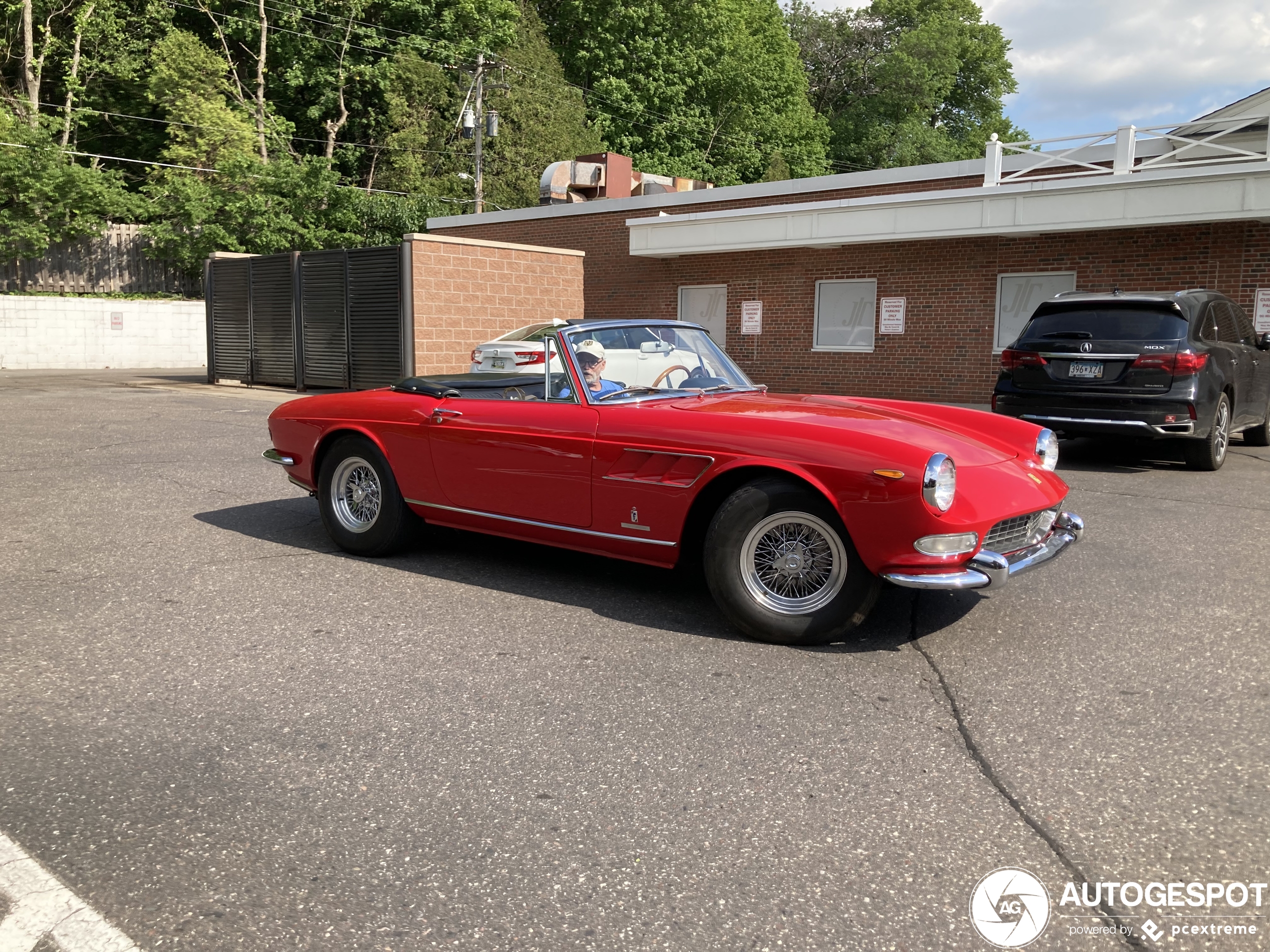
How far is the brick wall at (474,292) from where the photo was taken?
18.3m

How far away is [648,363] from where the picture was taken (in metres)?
5.56

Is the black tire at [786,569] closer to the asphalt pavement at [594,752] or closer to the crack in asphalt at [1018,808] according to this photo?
the asphalt pavement at [594,752]

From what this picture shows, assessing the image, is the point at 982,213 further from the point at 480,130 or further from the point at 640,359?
the point at 480,130

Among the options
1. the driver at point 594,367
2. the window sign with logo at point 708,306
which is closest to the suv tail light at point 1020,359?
the driver at point 594,367

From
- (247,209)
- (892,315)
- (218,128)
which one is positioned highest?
(218,128)

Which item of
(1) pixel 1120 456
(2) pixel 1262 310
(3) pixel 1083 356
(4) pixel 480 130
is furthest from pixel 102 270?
(2) pixel 1262 310

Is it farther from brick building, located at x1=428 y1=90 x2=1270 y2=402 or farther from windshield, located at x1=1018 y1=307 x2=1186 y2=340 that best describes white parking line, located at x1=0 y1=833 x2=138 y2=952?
brick building, located at x1=428 y1=90 x2=1270 y2=402

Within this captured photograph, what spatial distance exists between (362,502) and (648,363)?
6.38 feet

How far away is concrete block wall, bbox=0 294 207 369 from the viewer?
27.2 m

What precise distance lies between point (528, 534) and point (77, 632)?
2075 millimetres

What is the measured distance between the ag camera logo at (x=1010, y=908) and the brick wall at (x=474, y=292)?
54.5 ft

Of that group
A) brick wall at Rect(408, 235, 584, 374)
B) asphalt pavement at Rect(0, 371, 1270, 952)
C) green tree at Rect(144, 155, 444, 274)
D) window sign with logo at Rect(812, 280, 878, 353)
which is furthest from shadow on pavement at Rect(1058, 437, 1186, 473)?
green tree at Rect(144, 155, 444, 274)

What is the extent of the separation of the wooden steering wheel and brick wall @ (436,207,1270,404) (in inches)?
503

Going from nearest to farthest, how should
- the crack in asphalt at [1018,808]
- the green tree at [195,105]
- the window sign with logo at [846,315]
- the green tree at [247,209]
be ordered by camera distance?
the crack in asphalt at [1018,808] < the window sign with logo at [846,315] < the green tree at [247,209] < the green tree at [195,105]
